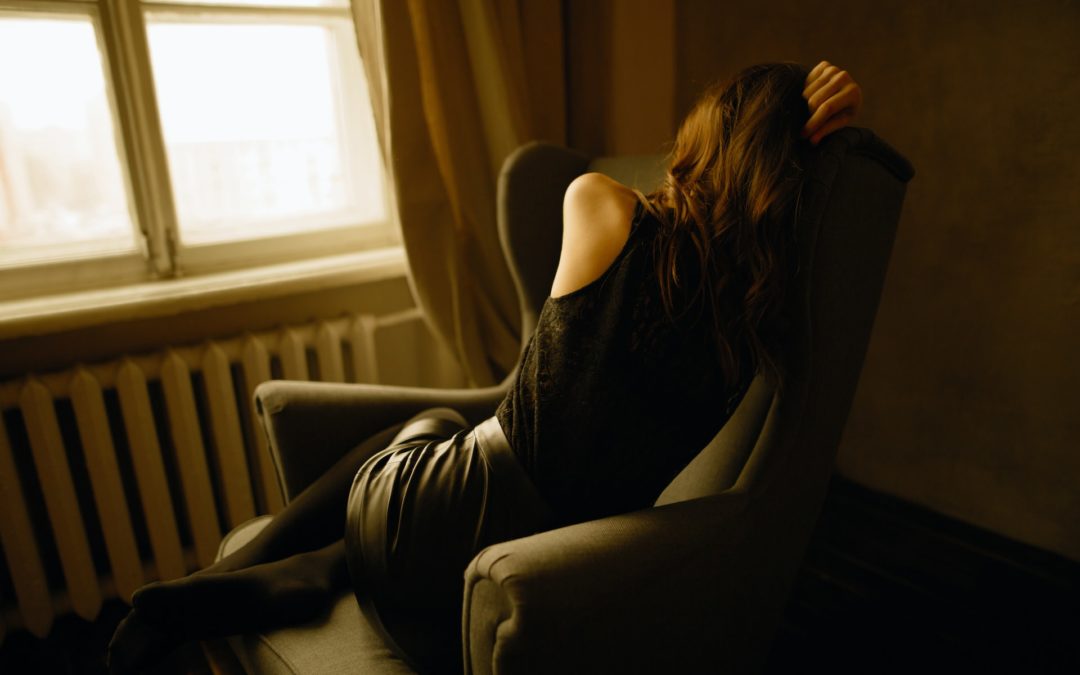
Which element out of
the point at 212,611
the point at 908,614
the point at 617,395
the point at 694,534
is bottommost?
the point at 908,614

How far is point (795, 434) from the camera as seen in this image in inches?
36.4

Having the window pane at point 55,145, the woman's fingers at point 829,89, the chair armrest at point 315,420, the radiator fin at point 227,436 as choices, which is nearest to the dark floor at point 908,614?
the radiator fin at point 227,436

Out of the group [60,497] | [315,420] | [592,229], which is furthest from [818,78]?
[60,497]

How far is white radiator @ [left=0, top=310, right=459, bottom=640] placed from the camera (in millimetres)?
1458

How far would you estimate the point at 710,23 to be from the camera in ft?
6.86

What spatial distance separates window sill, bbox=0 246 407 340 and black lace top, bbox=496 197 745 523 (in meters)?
0.91

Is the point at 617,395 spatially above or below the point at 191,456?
above

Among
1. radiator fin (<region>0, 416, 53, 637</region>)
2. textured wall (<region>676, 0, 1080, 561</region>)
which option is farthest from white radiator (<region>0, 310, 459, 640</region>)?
textured wall (<region>676, 0, 1080, 561</region>)

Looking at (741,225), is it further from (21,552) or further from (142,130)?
(21,552)

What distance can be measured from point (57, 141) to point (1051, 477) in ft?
7.89

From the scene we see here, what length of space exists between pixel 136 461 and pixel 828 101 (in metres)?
A: 1.48

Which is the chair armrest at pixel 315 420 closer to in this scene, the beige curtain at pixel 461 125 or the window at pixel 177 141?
the beige curtain at pixel 461 125

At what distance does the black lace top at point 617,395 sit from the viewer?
2.82 ft

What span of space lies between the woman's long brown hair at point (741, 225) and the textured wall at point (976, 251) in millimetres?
1007
